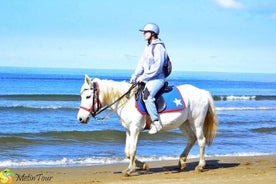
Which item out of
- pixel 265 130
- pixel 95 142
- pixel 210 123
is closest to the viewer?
pixel 210 123

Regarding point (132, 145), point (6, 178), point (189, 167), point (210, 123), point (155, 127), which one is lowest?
point (6, 178)

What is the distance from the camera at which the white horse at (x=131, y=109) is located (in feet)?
25.8

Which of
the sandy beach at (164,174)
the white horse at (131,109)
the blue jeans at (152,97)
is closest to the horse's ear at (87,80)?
the white horse at (131,109)

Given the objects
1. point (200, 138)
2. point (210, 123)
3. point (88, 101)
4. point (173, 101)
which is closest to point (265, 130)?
point (210, 123)

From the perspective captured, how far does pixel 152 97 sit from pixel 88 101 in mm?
987

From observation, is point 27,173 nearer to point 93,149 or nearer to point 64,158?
point 64,158

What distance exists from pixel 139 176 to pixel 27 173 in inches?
75.5

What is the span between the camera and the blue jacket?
792 centimetres

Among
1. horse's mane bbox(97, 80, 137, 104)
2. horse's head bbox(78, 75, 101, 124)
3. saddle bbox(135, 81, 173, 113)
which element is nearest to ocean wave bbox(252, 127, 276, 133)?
saddle bbox(135, 81, 173, 113)

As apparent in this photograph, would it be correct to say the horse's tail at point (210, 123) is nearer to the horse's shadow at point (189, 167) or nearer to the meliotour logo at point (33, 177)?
the horse's shadow at point (189, 167)

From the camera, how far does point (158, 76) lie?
8.07m

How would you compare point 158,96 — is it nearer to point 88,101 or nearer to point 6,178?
point 88,101

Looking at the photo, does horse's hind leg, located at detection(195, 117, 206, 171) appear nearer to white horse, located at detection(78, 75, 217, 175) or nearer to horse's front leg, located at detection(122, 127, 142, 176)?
white horse, located at detection(78, 75, 217, 175)

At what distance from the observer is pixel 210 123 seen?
8914 millimetres
